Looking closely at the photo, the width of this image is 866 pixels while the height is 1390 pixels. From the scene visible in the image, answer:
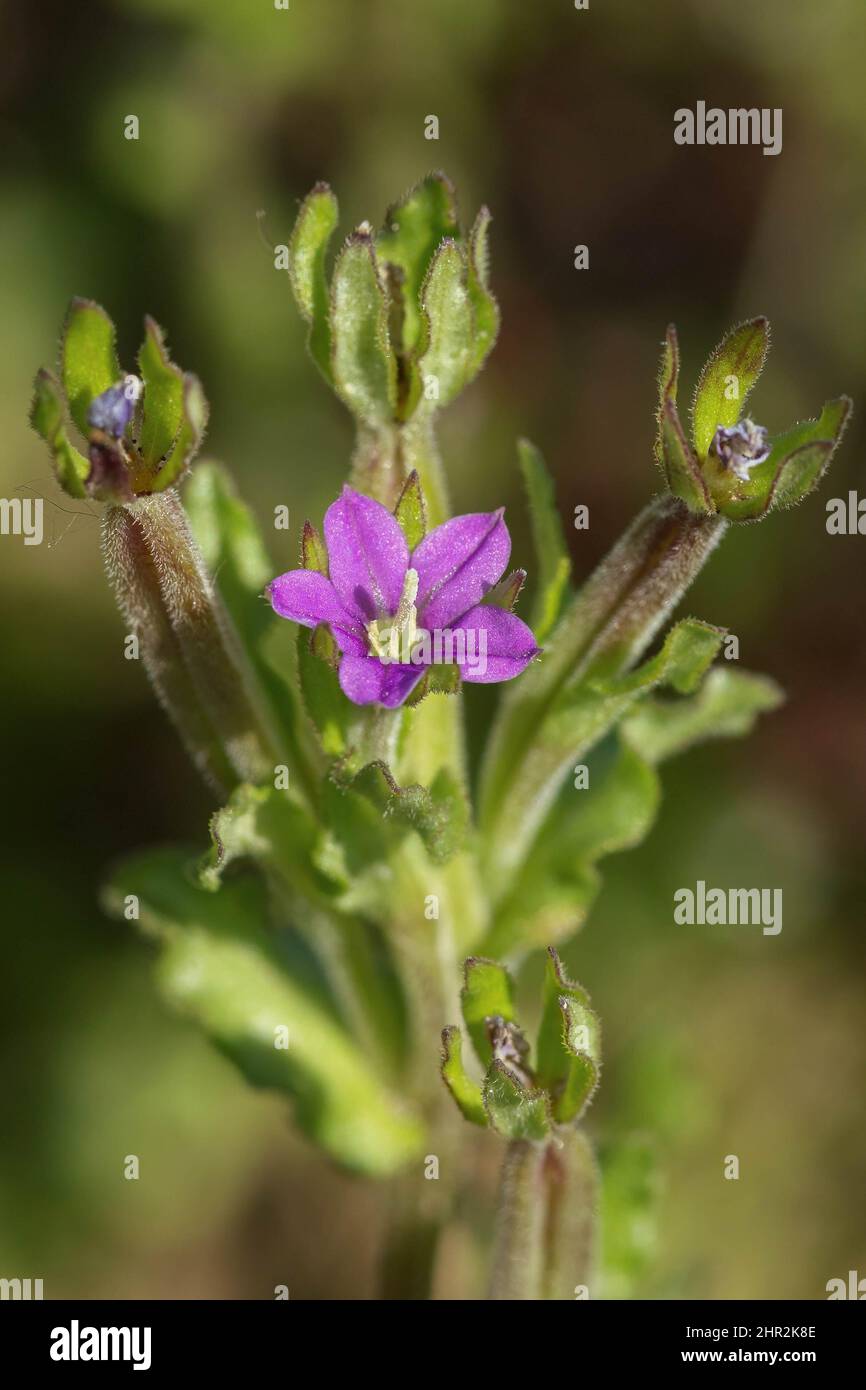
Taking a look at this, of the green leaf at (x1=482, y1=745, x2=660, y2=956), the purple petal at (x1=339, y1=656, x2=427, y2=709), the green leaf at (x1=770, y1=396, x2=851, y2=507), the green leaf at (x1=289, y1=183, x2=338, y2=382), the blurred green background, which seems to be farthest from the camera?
the blurred green background

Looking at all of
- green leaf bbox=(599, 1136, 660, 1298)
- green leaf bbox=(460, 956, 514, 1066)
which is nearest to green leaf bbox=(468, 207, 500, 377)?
green leaf bbox=(460, 956, 514, 1066)

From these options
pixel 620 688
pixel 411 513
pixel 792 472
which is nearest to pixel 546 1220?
pixel 620 688

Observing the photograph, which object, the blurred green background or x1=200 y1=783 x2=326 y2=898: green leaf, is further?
the blurred green background

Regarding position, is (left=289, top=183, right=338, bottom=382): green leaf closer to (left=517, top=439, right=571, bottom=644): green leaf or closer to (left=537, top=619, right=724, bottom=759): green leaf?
(left=517, top=439, right=571, bottom=644): green leaf

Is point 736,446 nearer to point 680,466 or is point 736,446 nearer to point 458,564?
point 680,466

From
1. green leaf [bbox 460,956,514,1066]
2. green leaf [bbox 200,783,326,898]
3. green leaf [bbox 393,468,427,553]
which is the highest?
green leaf [bbox 393,468,427,553]
